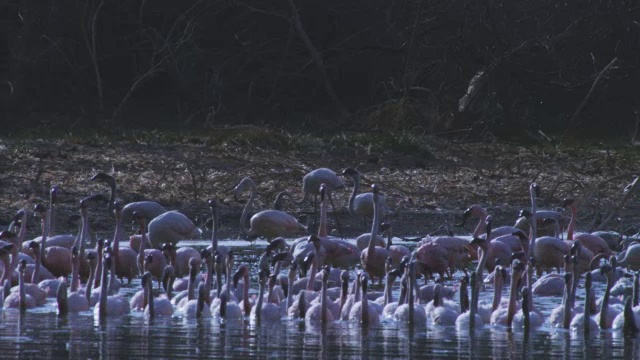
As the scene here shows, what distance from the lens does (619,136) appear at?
22984 millimetres

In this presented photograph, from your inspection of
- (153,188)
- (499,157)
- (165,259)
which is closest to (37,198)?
(153,188)

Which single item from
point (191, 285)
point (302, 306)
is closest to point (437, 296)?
point (302, 306)

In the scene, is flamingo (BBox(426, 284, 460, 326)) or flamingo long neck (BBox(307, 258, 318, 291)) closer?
flamingo (BBox(426, 284, 460, 326))

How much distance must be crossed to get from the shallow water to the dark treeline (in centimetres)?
1259

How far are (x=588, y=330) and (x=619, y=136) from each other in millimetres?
14463

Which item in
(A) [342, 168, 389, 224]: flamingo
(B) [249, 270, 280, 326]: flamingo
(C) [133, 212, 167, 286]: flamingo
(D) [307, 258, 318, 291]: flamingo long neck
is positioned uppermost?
Result: (A) [342, 168, 389, 224]: flamingo

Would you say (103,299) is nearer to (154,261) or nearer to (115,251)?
(154,261)

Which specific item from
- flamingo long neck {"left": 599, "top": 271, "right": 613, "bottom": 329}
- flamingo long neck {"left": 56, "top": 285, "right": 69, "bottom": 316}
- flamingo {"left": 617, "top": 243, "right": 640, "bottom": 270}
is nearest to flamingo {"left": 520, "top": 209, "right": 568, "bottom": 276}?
flamingo {"left": 617, "top": 243, "right": 640, "bottom": 270}

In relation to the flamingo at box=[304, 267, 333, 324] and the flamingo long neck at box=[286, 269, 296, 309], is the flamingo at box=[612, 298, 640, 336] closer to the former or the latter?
the flamingo at box=[304, 267, 333, 324]

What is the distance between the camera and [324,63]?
24672mm

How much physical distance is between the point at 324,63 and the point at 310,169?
7.25m

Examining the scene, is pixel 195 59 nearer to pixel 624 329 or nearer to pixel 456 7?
pixel 456 7

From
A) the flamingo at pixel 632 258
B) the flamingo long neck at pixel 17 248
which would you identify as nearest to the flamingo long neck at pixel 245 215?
the flamingo long neck at pixel 17 248

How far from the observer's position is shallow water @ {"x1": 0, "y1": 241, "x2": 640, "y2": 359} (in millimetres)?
7922
